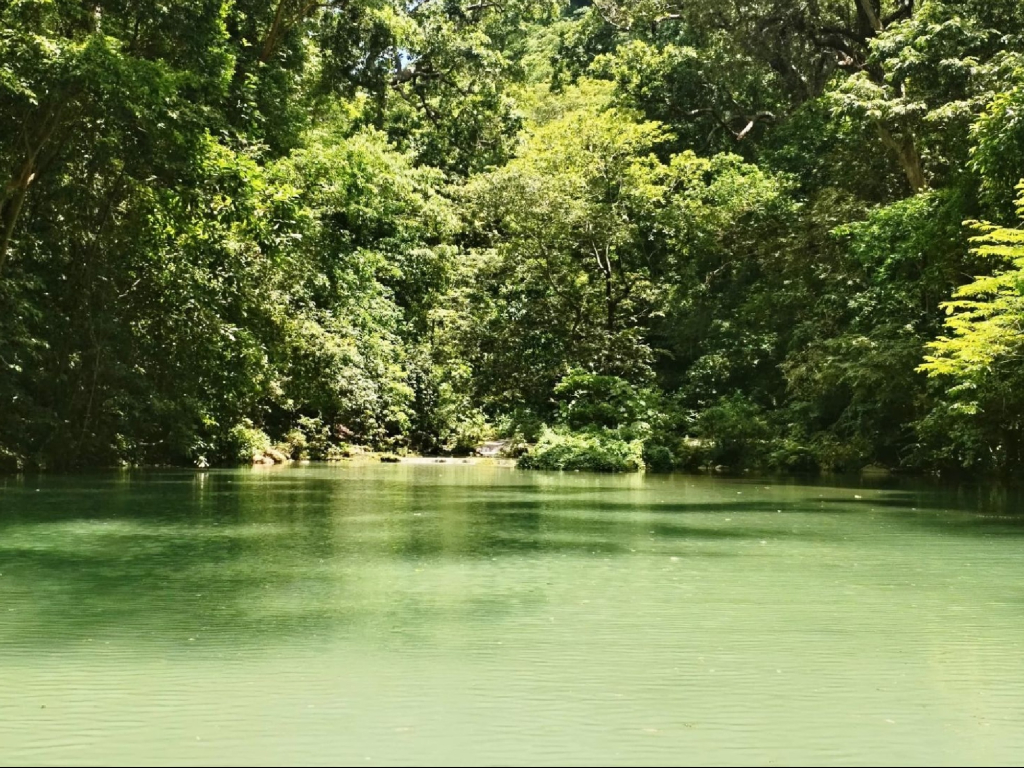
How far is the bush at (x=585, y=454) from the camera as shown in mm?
24125

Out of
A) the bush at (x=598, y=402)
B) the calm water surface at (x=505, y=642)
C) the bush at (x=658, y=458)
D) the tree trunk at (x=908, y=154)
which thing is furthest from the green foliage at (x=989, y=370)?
the bush at (x=598, y=402)

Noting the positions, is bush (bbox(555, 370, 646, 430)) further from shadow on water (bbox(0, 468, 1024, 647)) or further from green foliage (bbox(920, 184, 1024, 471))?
shadow on water (bbox(0, 468, 1024, 647))

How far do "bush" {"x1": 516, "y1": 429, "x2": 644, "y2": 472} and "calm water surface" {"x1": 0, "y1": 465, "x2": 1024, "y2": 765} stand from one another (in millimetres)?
13190

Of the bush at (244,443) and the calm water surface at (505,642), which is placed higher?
the bush at (244,443)

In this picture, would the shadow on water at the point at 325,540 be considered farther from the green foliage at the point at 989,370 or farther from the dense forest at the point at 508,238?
the dense forest at the point at 508,238

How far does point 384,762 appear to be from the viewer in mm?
3162

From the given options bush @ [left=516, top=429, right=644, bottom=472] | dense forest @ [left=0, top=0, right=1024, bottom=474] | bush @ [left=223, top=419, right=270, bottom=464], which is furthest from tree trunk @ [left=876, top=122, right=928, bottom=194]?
bush @ [left=223, top=419, right=270, bottom=464]

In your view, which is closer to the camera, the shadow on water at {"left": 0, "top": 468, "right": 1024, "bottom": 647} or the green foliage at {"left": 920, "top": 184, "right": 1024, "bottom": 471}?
the shadow on water at {"left": 0, "top": 468, "right": 1024, "bottom": 647}

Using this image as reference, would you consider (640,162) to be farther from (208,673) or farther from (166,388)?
(208,673)

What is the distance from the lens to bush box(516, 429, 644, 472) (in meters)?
24.1

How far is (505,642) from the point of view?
16.4 feet

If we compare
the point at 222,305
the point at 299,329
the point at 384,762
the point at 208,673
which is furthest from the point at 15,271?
the point at 384,762

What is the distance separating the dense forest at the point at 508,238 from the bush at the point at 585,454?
7 cm

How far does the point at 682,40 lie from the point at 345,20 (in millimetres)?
11893
